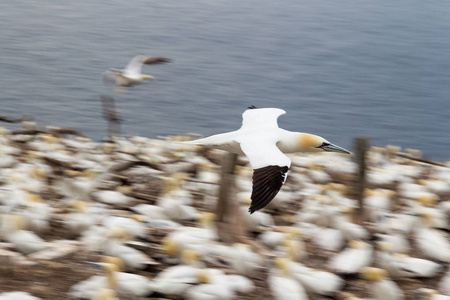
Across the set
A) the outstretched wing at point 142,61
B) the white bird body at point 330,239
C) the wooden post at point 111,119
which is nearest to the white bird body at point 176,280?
the white bird body at point 330,239

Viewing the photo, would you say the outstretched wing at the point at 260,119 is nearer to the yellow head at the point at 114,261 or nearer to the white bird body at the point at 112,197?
the white bird body at the point at 112,197

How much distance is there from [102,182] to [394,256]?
5.58 feet

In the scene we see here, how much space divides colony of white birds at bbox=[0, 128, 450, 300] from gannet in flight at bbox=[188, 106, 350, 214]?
30 cm

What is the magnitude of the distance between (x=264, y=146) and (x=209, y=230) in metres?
0.48

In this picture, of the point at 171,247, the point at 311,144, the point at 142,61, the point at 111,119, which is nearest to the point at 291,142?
the point at 311,144

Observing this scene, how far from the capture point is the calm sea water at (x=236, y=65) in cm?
864

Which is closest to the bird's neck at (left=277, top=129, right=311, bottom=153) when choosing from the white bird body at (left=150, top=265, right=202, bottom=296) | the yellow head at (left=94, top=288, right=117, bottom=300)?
the white bird body at (left=150, top=265, right=202, bottom=296)

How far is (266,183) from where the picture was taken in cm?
281

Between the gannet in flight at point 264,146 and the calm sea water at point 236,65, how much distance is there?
398 centimetres

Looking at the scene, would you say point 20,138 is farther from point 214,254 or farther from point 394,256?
point 394,256

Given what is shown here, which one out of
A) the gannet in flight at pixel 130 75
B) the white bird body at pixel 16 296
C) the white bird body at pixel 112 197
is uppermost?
the gannet in flight at pixel 130 75

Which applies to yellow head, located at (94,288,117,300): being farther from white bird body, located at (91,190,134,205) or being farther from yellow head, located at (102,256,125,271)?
white bird body, located at (91,190,134,205)

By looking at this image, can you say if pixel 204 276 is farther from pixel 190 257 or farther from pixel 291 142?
pixel 291 142

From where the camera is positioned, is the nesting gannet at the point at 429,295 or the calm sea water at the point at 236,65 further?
the calm sea water at the point at 236,65
